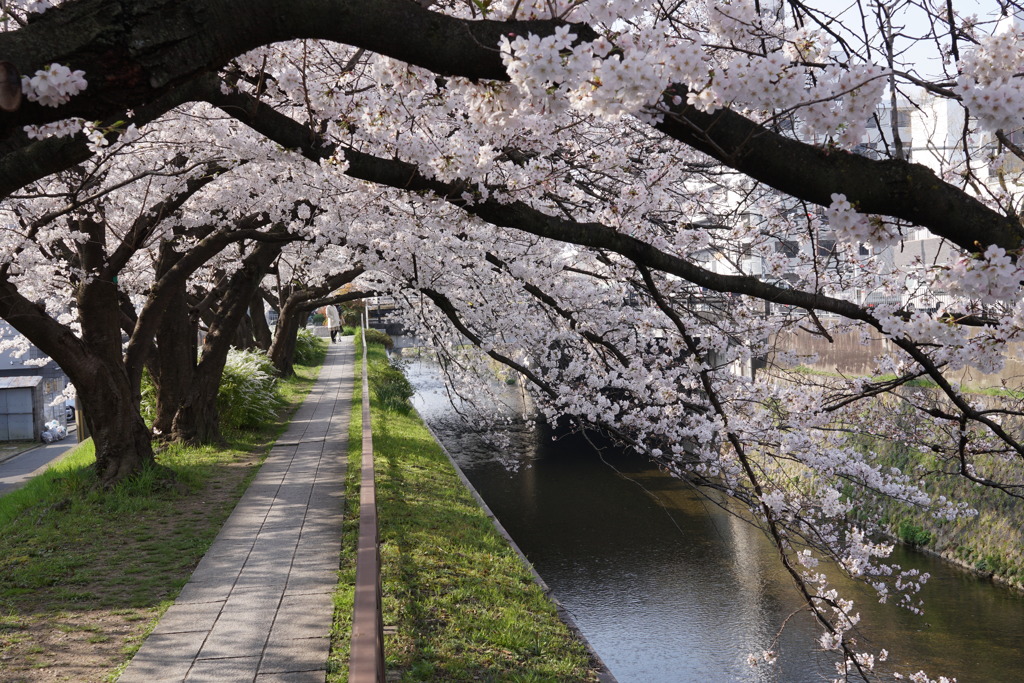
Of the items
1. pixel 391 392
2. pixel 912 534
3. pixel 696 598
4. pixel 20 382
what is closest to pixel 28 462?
pixel 20 382

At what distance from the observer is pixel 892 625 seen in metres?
9.69

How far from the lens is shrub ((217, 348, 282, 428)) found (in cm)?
1398

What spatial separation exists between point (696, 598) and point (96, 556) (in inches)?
289

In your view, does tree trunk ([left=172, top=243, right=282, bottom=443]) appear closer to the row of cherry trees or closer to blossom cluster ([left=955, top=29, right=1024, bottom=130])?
the row of cherry trees

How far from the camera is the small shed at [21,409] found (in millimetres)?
20594

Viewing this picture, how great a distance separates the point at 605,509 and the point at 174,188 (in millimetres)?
9193

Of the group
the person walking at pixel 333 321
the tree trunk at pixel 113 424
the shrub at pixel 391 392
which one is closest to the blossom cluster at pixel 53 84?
the tree trunk at pixel 113 424

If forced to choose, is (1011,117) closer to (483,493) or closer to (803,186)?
(803,186)

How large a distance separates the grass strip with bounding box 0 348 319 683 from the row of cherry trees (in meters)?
0.76

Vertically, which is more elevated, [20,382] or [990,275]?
[990,275]

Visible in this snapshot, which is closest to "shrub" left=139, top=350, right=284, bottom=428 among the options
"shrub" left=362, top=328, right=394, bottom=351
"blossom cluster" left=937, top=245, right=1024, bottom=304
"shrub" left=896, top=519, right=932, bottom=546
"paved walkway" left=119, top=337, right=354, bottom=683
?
"paved walkway" left=119, top=337, right=354, bottom=683

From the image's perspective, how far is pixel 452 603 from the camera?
629 cm

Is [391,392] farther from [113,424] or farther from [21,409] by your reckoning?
[113,424]

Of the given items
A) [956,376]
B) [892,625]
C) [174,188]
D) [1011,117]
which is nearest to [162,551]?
[174,188]
